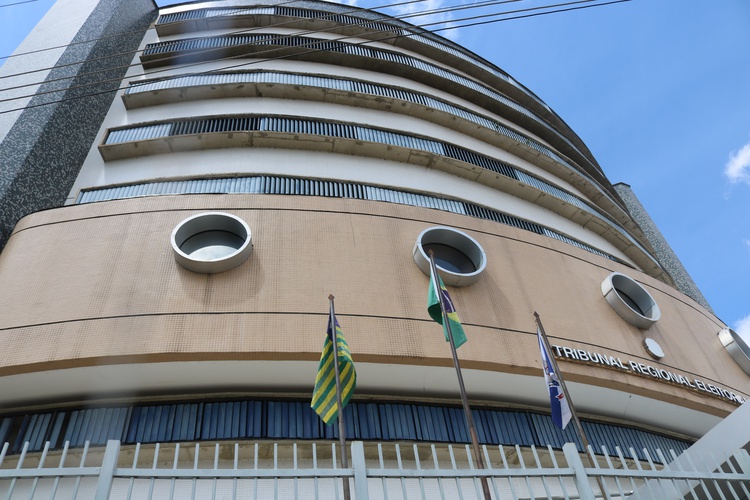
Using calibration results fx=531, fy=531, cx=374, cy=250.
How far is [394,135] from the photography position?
1459cm

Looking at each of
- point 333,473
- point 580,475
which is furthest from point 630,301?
point 333,473

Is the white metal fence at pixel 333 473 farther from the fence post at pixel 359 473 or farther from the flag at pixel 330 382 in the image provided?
the flag at pixel 330 382

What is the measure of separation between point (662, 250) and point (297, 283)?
20513 mm

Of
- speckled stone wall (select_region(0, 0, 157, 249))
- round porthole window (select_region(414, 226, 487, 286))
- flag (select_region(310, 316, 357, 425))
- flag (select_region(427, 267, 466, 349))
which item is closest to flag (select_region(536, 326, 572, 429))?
flag (select_region(427, 267, 466, 349))

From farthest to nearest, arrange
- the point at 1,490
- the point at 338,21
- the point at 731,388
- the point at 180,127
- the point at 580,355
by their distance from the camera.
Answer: the point at 338,21 → the point at 180,127 → the point at 731,388 → the point at 580,355 → the point at 1,490

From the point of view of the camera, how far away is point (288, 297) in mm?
8844

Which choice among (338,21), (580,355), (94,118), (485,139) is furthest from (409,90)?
(580,355)

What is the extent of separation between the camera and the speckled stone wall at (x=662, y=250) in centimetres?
2189

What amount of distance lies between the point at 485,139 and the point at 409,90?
9.82 ft

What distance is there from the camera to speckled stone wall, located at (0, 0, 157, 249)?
1065cm

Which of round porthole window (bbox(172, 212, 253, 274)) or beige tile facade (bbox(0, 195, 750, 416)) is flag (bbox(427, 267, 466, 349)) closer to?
beige tile facade (bbox(0, 195, 750, 416))

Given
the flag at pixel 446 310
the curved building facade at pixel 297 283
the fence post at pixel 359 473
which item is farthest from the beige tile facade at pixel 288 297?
the fence post at pixel 359 473

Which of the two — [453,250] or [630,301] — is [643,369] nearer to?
[630,301]

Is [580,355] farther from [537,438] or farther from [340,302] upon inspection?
[340,302]
